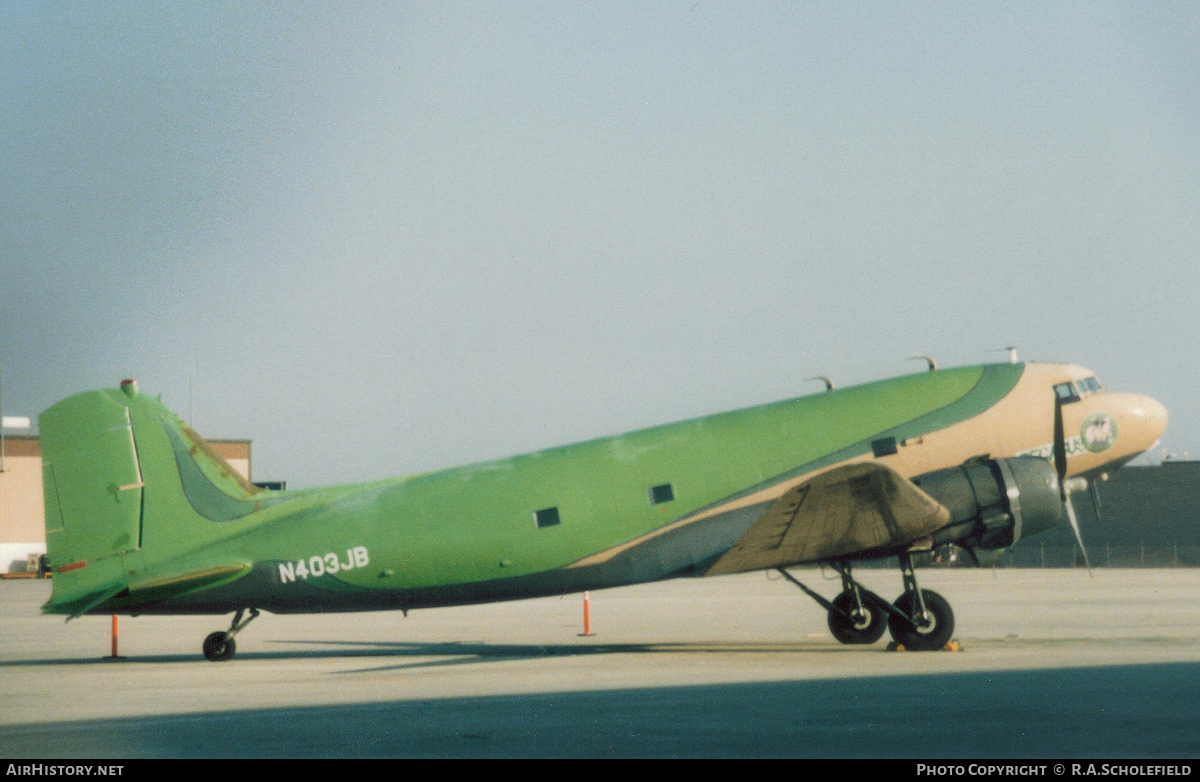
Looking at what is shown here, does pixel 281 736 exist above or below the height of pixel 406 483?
below

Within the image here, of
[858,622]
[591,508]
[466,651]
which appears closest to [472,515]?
[591,508]

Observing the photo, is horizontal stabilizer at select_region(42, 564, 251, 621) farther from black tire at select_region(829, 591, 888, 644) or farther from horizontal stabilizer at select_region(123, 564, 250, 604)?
black tire at select_region(829, 591, 888, 644)

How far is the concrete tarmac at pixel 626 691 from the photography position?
10.1 metres

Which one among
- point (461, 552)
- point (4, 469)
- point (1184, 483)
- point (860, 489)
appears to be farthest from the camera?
point (4, 469)

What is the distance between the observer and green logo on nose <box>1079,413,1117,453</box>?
1969 cm

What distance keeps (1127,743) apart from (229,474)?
14912mm

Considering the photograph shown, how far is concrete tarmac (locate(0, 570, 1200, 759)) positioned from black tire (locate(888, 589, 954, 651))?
43 centimetres

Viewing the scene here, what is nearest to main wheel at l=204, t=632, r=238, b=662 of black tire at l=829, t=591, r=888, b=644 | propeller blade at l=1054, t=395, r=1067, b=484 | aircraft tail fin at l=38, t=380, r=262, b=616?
aircraft tail fin at l=38, t=380, r=262, b=616

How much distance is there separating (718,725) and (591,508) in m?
7.79

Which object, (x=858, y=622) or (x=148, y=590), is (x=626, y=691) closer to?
(x=858, y=622)

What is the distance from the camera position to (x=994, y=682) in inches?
549

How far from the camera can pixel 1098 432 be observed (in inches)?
777
